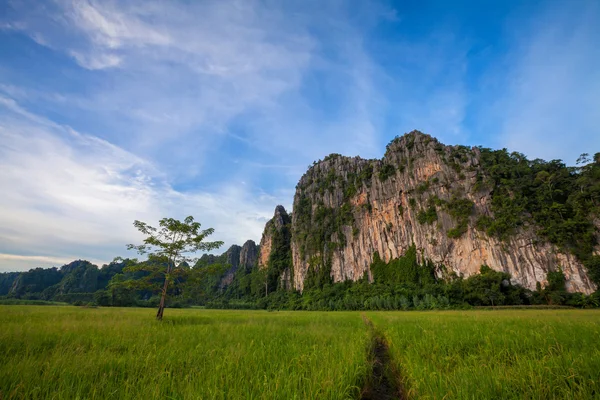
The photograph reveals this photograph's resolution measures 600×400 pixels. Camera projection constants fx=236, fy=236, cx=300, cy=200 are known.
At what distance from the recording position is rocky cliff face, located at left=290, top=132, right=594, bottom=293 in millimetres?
44094

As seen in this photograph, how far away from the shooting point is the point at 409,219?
200 feet

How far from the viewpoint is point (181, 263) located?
14.3 m

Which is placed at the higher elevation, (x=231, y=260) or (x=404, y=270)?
(x=231, y=260)

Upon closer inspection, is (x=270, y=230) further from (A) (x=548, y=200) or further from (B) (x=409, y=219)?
(A) (x=548, y=200)

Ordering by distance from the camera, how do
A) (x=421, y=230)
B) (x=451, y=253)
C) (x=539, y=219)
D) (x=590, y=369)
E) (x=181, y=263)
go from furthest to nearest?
(x=421, y=230) < (x=451, y=253) < (x=539, y=219) < (x=181, y=263) < (x=590, y=369)

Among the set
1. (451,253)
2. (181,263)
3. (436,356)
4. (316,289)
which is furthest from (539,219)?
(181,263)

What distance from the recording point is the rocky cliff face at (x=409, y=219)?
44.1 m

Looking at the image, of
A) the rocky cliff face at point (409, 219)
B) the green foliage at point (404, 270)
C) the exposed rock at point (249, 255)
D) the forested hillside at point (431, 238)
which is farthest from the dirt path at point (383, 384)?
the exposed rock at point (249, 255)

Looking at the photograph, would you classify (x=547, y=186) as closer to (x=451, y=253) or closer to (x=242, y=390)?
(x=451, y=253)

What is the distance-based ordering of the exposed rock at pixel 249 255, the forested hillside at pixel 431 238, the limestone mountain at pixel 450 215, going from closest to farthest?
the forested hillside at pixel 431 238 → the limestone mountain at pixel 450 215 → the exposed rock at pixel 249 255

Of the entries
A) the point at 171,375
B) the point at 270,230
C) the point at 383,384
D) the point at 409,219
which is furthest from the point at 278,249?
the point at 171,375

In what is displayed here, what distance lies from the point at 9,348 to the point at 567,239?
64.3m

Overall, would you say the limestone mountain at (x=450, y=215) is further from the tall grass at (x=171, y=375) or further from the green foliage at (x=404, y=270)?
the tall grass at (x=171, y=375)

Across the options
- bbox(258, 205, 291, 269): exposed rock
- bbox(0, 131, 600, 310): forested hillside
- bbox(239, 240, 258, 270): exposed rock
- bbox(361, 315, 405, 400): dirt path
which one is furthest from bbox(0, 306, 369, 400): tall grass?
bbox(239, 240, 258, 270): exposed rock
